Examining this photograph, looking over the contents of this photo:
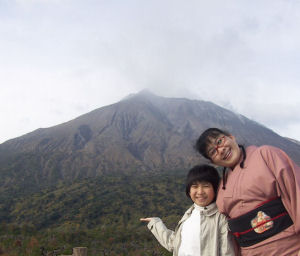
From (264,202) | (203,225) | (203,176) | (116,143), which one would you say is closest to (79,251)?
(203,225)

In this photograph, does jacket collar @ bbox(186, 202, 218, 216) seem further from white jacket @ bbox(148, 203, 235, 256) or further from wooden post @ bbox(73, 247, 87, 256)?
wooden post @ bbox(73, 247, 87, 256)

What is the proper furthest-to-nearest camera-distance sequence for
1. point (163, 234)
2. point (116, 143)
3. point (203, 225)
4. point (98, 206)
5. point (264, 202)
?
1. point (116, 143)
2. point (98, 206)
3. point (163, 234)
4. point (203, 225)
5. point (264, 202)

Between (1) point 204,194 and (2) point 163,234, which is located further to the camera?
(2) point 163,234

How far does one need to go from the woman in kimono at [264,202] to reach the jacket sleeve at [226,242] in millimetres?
99

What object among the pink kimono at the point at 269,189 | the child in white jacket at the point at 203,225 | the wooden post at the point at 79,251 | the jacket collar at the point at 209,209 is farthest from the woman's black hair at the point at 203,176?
the wooden post at the point at 79,251

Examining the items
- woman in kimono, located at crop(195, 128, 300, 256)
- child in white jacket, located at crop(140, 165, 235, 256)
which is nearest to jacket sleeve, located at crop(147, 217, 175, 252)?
child in white jacket, located at crop(140, 165, 235, 256)

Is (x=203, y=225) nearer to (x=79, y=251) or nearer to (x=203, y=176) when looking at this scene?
(x=203, y=176)

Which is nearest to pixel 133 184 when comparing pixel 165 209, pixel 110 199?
pixel 110 199

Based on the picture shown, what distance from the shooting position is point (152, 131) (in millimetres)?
83625

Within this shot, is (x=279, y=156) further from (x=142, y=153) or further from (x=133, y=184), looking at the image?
(x=142, y=153)

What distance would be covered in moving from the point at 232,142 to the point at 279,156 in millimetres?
397

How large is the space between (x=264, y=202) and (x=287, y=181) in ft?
0.67

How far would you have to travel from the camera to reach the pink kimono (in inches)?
64.7

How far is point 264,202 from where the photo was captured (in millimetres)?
1744
